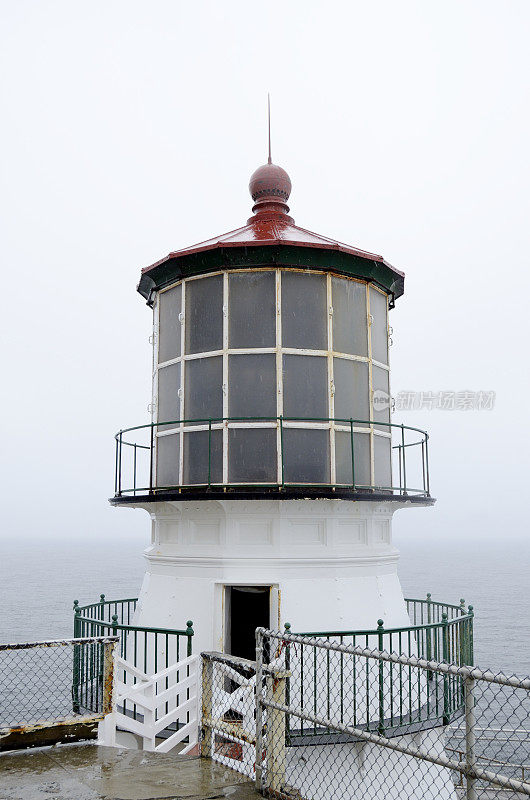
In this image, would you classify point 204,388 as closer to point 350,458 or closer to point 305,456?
point 305,456

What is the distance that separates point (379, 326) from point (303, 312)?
1670mm

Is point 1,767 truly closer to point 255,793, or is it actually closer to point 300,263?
point 255,793

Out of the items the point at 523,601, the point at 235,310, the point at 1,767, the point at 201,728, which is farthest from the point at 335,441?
the point at 523,601

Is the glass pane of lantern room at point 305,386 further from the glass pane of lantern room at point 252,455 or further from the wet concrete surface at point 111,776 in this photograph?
the wet concrete surface at point 111,776

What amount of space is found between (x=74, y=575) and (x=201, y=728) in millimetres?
107632

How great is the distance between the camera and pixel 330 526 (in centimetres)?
1043

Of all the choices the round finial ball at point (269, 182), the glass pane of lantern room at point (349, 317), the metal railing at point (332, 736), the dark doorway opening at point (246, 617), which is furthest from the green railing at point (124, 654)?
the round finial ball at point (269, 182)

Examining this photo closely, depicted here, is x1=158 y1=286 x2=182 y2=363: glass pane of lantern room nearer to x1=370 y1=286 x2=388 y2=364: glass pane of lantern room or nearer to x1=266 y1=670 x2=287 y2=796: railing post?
x1=370 y1=286 x2=388 y2=364: glass pane of lantern room

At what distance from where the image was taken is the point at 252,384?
35.0 feet

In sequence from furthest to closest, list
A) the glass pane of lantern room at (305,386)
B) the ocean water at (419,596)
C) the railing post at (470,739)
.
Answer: the ocean water at (419,596) < the glass pane of lantern room at (305,386) < the railing post at (470,739)

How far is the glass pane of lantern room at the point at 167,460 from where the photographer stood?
36.4ft

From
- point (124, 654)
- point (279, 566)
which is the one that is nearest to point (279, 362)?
point (279, 566)

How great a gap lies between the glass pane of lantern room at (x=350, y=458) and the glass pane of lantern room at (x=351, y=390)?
260 mm

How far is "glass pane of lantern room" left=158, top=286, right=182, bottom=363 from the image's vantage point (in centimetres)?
1144
